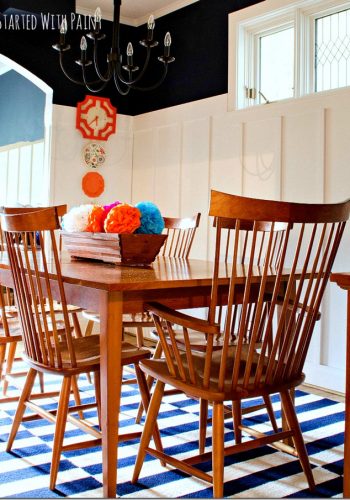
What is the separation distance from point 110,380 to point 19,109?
19.4 feet

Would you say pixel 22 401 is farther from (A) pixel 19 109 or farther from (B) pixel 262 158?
(A) pixel 19 109

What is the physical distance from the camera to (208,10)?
4.47 meters

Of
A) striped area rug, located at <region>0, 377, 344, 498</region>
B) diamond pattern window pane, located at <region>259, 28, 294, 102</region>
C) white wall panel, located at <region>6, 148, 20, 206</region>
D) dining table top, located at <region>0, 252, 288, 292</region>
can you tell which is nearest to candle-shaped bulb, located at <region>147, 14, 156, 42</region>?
diamond pattern window pane, located at <region>259, 28, 294, 102</region>

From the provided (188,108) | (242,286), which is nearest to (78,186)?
(188,108)

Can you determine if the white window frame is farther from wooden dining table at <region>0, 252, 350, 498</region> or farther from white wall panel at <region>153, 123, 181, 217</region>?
wooden dining table at <region>0, 252, 350, 498</region>

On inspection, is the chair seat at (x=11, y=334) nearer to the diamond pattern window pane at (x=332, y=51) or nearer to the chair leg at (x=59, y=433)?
the chair leg at (x=59, y=433)

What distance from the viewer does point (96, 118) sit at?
491 cm

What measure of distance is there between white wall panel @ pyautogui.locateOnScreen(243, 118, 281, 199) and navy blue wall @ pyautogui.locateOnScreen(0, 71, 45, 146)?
309 centimetres

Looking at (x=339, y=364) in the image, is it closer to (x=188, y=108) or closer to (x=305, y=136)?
(x=305, y=136)

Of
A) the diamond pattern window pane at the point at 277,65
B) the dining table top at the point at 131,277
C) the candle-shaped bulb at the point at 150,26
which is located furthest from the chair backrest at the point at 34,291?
the diamond pattern window pane at the point at 277,65

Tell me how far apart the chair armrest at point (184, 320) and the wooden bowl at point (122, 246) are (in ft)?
1.64

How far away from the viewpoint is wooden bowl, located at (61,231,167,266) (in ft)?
7.41

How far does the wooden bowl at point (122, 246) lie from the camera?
226 cm

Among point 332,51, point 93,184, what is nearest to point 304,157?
point 332,51
